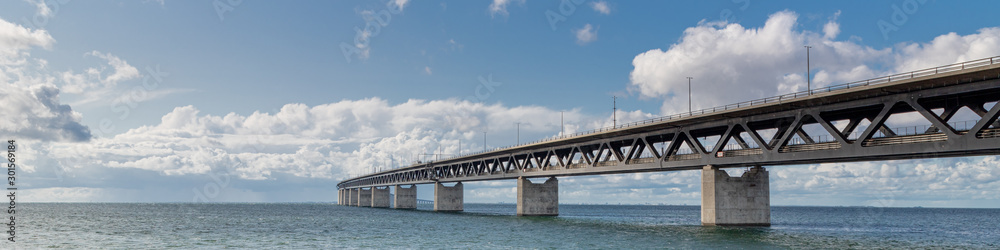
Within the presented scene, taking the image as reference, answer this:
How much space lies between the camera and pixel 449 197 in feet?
490

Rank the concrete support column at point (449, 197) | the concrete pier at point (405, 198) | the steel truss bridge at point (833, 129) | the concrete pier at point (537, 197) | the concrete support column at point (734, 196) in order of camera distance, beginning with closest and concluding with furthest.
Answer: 1. the steel truss bridge at point (833, 129)
2. the concrete support column at point (734, 196)
3. the concrete pier at point (537, 197)
4. the concrete support column at point (449, 197)
5. the concrete pier at point (405, 198)

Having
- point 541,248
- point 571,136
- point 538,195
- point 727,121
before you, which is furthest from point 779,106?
point 538,195

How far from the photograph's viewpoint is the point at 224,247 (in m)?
48.1

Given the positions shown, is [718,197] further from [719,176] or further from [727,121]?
[727,121]

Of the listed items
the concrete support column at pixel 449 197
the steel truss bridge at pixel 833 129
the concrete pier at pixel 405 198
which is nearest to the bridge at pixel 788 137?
the steel truss bridge at pixel 833 129

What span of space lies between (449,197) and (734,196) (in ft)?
303

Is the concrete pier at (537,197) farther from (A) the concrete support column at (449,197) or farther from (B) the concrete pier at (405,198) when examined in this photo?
(B) the concrete pier at (405,198)

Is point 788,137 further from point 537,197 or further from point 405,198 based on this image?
point 405,198

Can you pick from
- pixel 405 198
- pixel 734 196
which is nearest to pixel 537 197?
pixel 734 196

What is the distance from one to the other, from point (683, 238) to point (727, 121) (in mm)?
11360

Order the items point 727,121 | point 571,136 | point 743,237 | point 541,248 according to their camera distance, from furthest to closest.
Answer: point 571,136 < point 727,121 < point 743,237 < point 541,248

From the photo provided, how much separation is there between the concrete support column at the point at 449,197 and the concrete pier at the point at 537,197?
40.4 metres

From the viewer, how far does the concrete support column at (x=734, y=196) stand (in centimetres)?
6331

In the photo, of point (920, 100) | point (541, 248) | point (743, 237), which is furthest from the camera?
point (743, 237)
